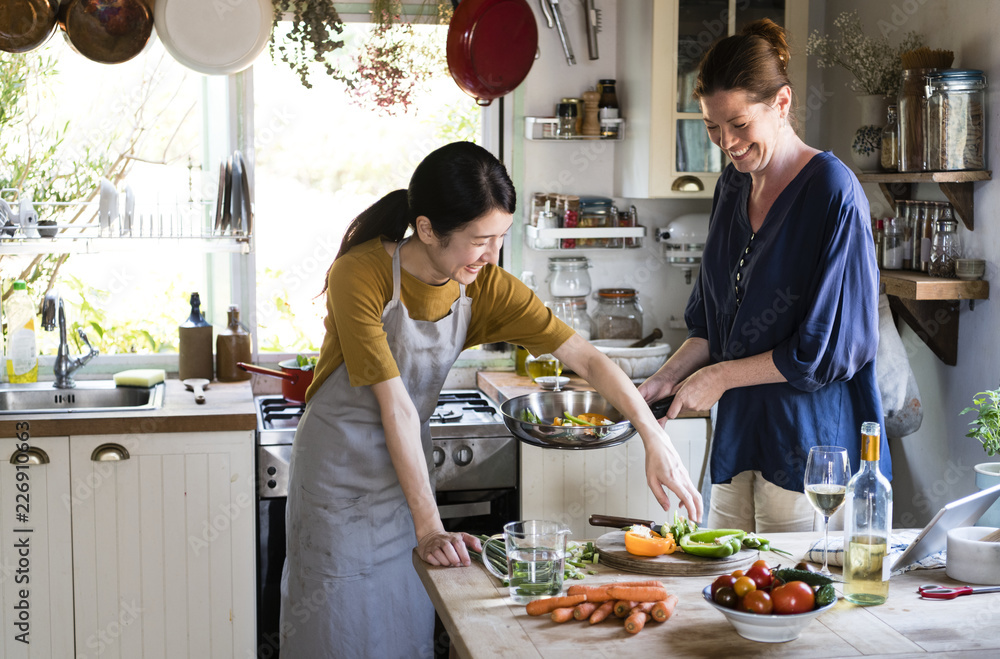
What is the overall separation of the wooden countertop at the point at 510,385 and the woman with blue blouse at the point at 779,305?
91cm

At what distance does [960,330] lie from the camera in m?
2.65

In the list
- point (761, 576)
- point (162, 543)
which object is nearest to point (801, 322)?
point (761, 576)

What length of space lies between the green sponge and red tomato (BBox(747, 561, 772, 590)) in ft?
7.31

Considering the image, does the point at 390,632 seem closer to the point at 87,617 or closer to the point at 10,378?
the point at 87,617

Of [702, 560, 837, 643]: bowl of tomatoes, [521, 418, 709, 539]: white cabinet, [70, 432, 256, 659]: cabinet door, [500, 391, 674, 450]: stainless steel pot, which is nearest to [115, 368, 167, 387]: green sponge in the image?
[70, 432, 256, 659]: cabinet door

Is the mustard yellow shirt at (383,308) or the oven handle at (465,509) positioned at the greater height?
the mustard yellow shirt at (383,308)

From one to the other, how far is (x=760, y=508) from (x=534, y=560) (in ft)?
2.59

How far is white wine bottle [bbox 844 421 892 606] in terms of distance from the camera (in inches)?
57.9

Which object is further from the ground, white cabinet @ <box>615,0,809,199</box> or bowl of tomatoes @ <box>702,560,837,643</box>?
white cabinet @ <box>615,0,809,199</box>

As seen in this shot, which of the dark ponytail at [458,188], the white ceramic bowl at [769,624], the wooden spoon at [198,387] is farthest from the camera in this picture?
the wooden spoon at [198,387]

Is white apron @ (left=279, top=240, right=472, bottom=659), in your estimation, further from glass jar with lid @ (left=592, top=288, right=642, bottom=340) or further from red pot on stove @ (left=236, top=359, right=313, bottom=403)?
glass jar with lid @ (left=592, top=288, right=642, bottom=340)

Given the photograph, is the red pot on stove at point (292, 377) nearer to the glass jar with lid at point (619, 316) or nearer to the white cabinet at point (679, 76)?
the glass jar with lid at point (619, 316)

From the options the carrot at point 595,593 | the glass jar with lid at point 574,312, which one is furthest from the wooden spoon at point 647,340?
the carrot at point 595,593

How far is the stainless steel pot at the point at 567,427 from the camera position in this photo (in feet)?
6.53
